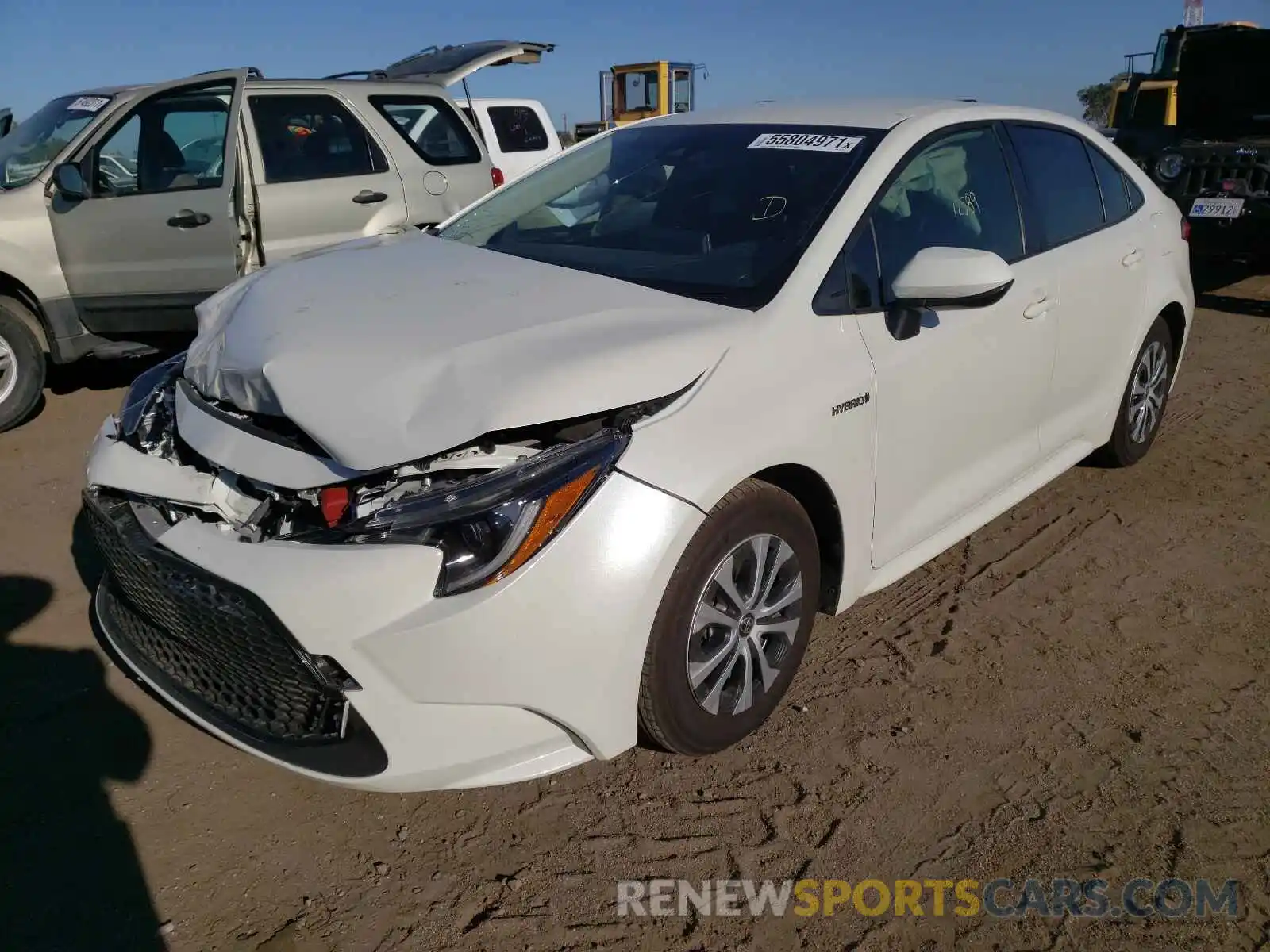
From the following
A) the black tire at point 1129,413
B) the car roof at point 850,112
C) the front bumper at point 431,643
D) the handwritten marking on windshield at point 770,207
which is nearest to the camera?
the front bumper at point 431,643

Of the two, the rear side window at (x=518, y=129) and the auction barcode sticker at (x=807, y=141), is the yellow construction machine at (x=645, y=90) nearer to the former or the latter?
the rear side window at (x=518, y=129)

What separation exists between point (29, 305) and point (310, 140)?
1.90 metres

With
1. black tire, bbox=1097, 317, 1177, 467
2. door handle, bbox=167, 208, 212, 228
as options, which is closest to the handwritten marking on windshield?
black tire, bbox=1097, 317, 1177, 467

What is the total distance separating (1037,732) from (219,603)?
7.46 feet

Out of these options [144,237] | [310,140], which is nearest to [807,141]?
[310,140]

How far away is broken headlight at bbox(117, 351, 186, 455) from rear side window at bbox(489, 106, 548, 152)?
7.43 metres

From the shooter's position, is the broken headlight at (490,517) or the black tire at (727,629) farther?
the black tire at (727,629)

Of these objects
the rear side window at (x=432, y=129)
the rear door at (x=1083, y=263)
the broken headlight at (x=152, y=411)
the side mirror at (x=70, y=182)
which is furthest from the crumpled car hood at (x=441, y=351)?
the rear side window at (x=432, y=129)

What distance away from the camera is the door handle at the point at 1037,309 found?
346 centimetres

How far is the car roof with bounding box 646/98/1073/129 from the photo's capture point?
3.30 m

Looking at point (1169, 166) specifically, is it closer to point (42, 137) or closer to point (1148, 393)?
point (1148, 393)

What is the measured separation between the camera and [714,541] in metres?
2.38

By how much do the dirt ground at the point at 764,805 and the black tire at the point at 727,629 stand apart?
0.17 metres

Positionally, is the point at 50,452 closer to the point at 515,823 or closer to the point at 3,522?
the point at 3,522
